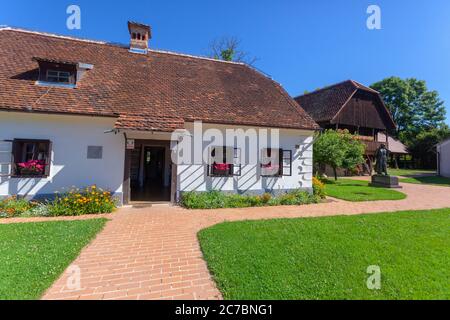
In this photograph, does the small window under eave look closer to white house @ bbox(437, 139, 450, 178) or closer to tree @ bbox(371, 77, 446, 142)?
white house @ bbox(437, 139, 450, 178)

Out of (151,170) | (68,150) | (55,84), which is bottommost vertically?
(151,170)

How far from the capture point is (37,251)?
4.06 m

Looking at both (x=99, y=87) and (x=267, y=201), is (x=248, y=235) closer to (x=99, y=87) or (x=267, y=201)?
(x=267, y=201)

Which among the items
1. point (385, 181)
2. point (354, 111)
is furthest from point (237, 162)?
point (354, 111)

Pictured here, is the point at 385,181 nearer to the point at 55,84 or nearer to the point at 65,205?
the point at 65,205

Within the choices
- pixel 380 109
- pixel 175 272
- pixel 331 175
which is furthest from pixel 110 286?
pixel 380 109

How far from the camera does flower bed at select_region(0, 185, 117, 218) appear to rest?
6.78m

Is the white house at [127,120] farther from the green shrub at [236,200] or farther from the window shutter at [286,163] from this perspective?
the green shrub at [236,200]

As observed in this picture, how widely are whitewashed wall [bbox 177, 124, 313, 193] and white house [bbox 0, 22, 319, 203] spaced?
4 cm

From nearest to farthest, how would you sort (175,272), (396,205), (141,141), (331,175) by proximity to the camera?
(175,272)
(141,141)
(396,205)
(331,175)

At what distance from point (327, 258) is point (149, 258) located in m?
3.26

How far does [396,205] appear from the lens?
9211 millimetres

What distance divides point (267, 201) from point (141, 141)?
5593mm

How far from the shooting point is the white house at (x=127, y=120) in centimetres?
751
